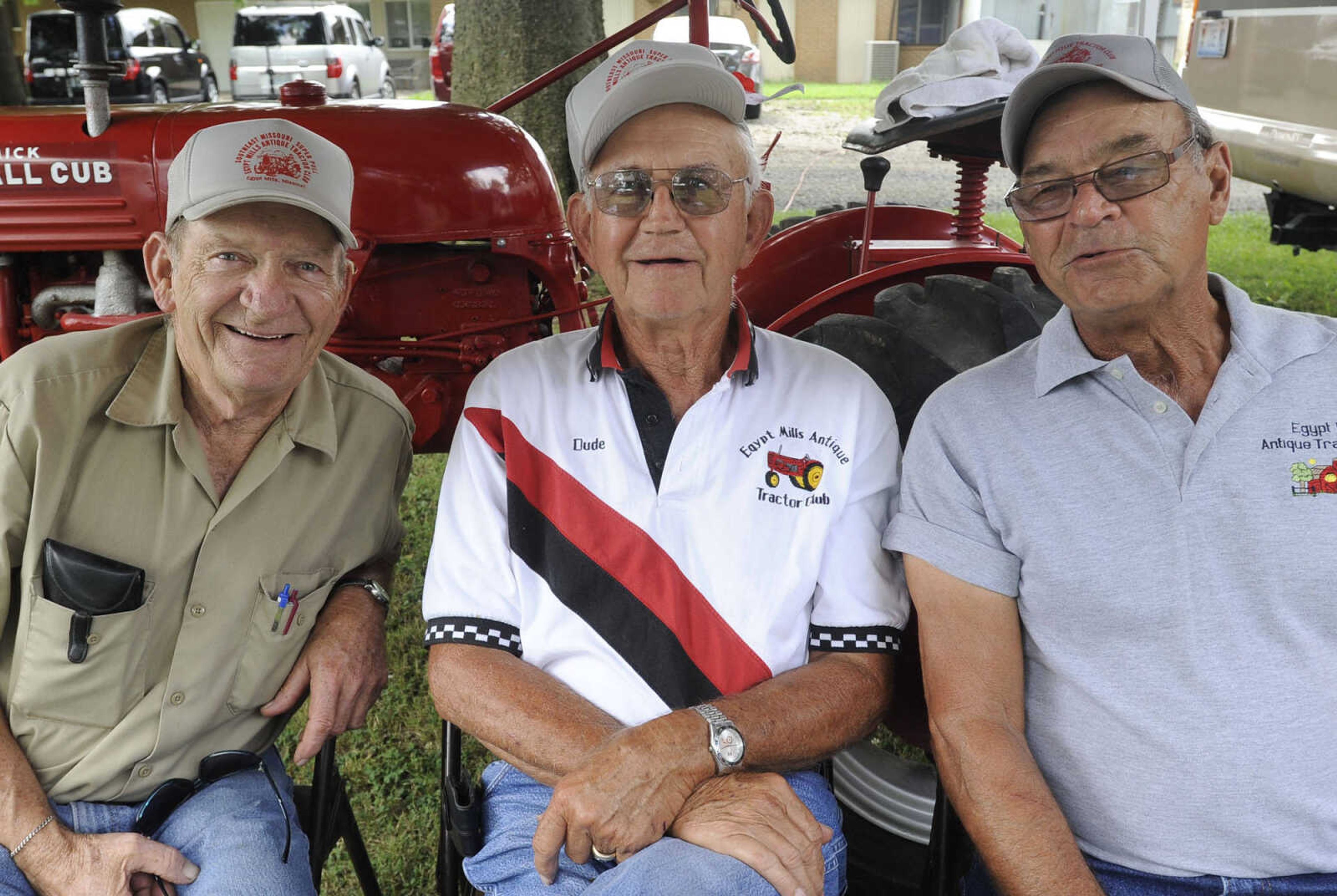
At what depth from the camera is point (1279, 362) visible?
1.69 metres

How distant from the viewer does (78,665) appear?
1732mm

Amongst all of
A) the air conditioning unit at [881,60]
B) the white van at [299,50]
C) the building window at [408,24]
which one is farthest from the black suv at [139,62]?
the air conditioning unit at [881,60]

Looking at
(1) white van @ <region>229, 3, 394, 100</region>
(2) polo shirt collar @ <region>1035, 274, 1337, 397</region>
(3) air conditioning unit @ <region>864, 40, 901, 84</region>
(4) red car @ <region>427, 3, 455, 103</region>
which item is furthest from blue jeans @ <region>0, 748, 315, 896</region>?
(3) air conditioning unit @ <region>864, 40, 901, 84</region>

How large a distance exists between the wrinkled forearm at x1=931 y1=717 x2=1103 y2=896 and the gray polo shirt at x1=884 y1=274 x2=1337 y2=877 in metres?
0.09

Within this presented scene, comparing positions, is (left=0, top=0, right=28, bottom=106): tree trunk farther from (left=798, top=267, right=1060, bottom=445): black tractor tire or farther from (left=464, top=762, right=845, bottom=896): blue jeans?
(left=464, top=762, right=845, bottom=896): blue jeans

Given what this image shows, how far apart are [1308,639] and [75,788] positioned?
1.77 meters

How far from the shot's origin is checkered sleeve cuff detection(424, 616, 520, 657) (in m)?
1.82

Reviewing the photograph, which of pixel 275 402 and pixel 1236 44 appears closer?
pixel 275 402

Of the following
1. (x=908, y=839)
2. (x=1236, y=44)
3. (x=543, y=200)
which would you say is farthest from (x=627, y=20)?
(x=908, y=839)

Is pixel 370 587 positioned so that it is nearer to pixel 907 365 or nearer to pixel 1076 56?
pixel 907 365

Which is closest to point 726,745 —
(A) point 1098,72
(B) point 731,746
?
(B) point 731,746

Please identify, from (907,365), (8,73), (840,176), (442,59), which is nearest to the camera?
(907,365)

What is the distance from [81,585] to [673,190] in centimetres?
108

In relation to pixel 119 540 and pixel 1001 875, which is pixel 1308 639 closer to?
pixel 1001 875
